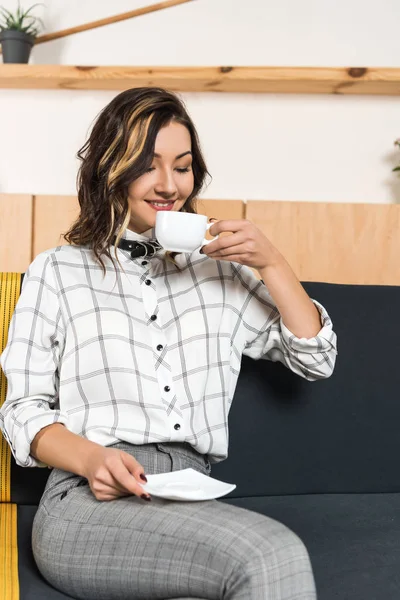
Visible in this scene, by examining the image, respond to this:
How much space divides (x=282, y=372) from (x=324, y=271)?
3.25ft

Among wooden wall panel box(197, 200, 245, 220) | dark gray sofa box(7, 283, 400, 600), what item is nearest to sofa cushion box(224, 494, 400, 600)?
dark gray sofa box(7, 283, 400, 600)

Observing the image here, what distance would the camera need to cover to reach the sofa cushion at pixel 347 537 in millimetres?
1339

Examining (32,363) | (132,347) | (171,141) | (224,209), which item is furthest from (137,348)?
(224,209)

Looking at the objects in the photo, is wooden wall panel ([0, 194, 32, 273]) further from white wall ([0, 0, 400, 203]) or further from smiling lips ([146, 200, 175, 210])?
smiling lips ([146, 200, 175, 210])

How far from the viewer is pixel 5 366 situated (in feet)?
4.84

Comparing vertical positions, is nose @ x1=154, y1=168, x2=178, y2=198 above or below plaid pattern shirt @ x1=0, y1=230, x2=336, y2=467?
above

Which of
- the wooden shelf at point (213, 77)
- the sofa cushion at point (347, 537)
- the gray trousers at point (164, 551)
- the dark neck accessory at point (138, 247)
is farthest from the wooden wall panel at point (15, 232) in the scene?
the gray trousers at point (164, 551)

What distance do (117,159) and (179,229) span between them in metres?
0.25

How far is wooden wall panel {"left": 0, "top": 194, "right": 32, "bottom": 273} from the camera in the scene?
2689 millimetres

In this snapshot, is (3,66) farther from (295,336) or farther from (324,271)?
(295,336)

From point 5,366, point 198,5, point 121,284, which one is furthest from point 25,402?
point 198,5

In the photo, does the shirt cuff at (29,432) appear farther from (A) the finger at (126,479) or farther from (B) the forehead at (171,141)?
(B) the forehead at (171,141)

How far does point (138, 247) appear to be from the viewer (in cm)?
161

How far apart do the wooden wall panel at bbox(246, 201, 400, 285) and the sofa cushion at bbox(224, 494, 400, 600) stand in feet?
3.39
